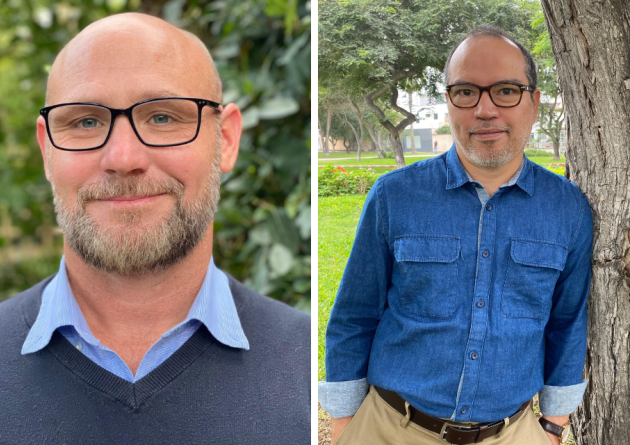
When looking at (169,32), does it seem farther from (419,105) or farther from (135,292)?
(419,105)

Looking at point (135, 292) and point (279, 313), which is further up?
point (135, 292)

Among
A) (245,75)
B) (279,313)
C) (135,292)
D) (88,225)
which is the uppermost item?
(245,75)

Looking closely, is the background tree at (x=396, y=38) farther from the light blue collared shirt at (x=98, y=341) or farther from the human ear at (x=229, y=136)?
the light blue collared shirt at (x=98, y=341)

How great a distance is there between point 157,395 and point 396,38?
4.74ft

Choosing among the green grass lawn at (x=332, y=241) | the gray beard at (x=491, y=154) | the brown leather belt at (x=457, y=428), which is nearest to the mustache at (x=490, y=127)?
the gray beard at (x=491, y=154)

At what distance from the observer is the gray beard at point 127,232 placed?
1152 millimetres

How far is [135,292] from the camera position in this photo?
1266 millimetres

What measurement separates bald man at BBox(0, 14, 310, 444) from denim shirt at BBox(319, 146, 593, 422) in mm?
377

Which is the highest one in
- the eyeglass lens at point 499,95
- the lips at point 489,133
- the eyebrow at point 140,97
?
the eyeglass lens at point 499,95

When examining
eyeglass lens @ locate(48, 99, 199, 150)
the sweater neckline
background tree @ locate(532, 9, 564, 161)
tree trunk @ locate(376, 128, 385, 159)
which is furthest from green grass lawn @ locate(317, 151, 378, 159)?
the sweater neckline

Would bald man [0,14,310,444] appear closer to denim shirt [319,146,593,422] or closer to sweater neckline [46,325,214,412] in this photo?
sweater neckline [46,325,214,412]

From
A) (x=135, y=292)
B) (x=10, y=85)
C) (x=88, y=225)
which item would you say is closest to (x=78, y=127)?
(x=88, y=225)

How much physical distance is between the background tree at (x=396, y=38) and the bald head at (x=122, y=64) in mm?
871

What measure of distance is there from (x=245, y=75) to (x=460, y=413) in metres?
1.53
